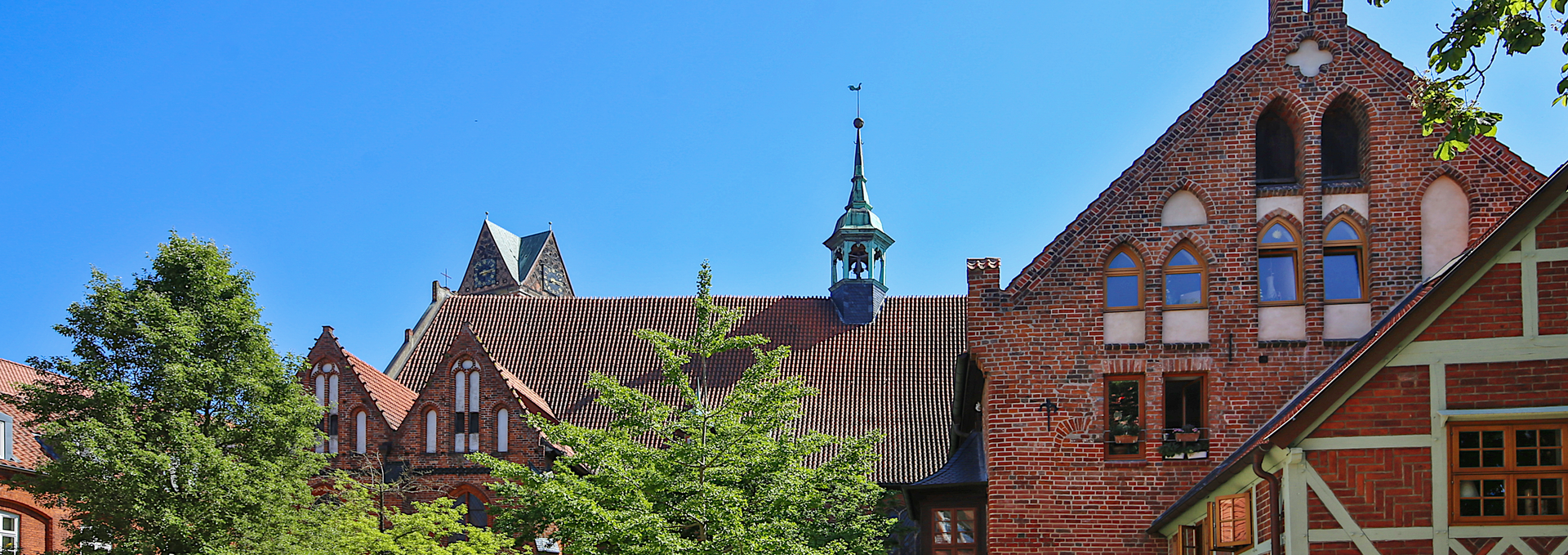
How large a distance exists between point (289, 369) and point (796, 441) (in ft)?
29.7

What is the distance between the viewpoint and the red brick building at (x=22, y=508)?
30.5m

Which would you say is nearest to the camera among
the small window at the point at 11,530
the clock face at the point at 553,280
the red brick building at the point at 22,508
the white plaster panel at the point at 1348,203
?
the white plaster panel at the point at 1348,203

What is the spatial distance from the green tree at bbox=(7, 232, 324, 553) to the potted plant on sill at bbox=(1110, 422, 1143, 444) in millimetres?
13588

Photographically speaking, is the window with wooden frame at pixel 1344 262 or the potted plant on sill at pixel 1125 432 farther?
the potted plant on sill at pixel 1125 432

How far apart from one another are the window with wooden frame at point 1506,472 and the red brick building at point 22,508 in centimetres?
2890

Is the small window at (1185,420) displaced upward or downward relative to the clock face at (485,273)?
downward

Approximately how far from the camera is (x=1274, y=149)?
20.3 metres

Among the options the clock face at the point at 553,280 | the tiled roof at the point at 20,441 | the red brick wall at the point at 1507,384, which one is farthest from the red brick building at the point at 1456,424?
the clock face at the point at 553,280

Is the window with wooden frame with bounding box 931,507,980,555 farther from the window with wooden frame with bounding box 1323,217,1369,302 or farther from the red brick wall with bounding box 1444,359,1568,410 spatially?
the red brick wall with bounding box 1444,359,1568,410

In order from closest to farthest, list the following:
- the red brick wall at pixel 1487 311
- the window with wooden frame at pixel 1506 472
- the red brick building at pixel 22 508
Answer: the window with wooden frame at pixel 1506 472 < the red brick wall at pixel 1487 311 < the red brick building at pixel 22 508

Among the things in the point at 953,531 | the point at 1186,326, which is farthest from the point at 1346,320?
the point at 953,531

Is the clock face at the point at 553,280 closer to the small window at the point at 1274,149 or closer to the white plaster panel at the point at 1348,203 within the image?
the small window at the point at 1274,149

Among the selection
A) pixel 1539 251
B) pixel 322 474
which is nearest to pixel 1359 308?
pixel 1539 251

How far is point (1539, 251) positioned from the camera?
13.3m
